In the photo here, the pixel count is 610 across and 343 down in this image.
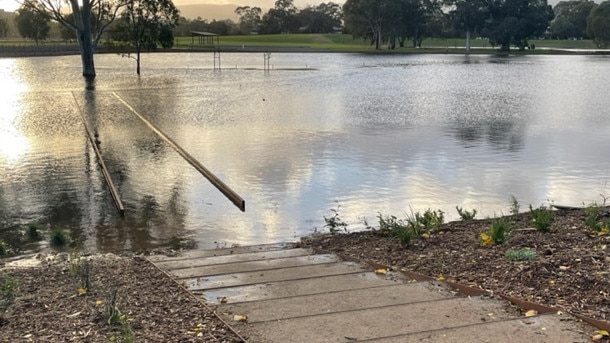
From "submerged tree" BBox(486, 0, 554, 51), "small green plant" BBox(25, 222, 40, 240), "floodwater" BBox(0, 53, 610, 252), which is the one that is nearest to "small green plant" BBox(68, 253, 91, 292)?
"floodwater" BBox(0, 53, 610, 252)

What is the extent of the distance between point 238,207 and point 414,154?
17.1 feet

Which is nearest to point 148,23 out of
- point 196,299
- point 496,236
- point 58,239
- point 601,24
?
point 58,239

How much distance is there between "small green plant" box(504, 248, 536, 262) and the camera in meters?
4.66

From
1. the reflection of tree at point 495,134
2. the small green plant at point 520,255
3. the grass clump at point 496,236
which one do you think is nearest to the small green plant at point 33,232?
the grass clump at point 496,236

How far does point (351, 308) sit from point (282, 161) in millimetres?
8870

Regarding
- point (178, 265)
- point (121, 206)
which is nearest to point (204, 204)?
point (121, 206)

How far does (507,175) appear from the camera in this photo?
11.3 metres

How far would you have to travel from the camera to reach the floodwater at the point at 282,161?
352 inches

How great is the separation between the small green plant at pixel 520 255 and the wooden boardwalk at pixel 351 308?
25.9 inches

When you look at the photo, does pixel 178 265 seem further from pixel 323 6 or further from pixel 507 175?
pixel 323 6

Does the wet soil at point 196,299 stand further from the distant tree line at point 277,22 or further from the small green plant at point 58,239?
the distant tree line at point 277,22

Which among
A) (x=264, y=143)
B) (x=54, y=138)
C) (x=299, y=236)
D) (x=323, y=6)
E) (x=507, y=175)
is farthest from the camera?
(x=323, y=6)

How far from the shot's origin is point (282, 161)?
12.8m

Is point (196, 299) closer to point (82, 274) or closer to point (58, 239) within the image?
point (82, 274)
